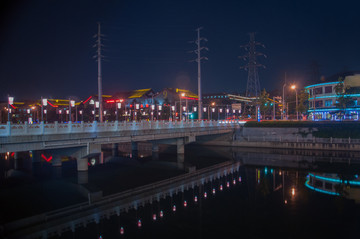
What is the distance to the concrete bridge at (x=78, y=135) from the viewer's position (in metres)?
21.0

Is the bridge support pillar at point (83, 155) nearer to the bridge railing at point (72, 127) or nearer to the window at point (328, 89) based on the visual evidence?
the bridge railing at point (72, 127)

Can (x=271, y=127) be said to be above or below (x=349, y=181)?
above

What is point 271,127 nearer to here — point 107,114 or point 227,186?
point 227,186

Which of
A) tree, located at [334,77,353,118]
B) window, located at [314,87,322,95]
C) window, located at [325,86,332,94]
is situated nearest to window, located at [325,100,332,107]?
window, located at [325,86,332,94]

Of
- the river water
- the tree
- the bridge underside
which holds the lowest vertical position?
the river water

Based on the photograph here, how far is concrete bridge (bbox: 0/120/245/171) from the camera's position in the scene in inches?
827

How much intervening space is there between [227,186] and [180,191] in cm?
447

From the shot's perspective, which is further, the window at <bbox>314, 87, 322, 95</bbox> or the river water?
the window at <bbox>314, 87, 322, 95</bbox>

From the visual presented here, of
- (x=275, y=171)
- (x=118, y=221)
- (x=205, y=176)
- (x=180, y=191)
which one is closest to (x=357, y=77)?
(x=275, y=171)

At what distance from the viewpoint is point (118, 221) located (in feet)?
52.7

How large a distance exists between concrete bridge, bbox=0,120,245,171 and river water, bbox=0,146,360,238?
8.44 feet

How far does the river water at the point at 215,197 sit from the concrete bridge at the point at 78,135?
8.44ft

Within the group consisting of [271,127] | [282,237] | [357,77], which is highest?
[357,77]

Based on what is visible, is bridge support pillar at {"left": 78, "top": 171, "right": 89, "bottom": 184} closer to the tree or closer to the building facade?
the building facade
